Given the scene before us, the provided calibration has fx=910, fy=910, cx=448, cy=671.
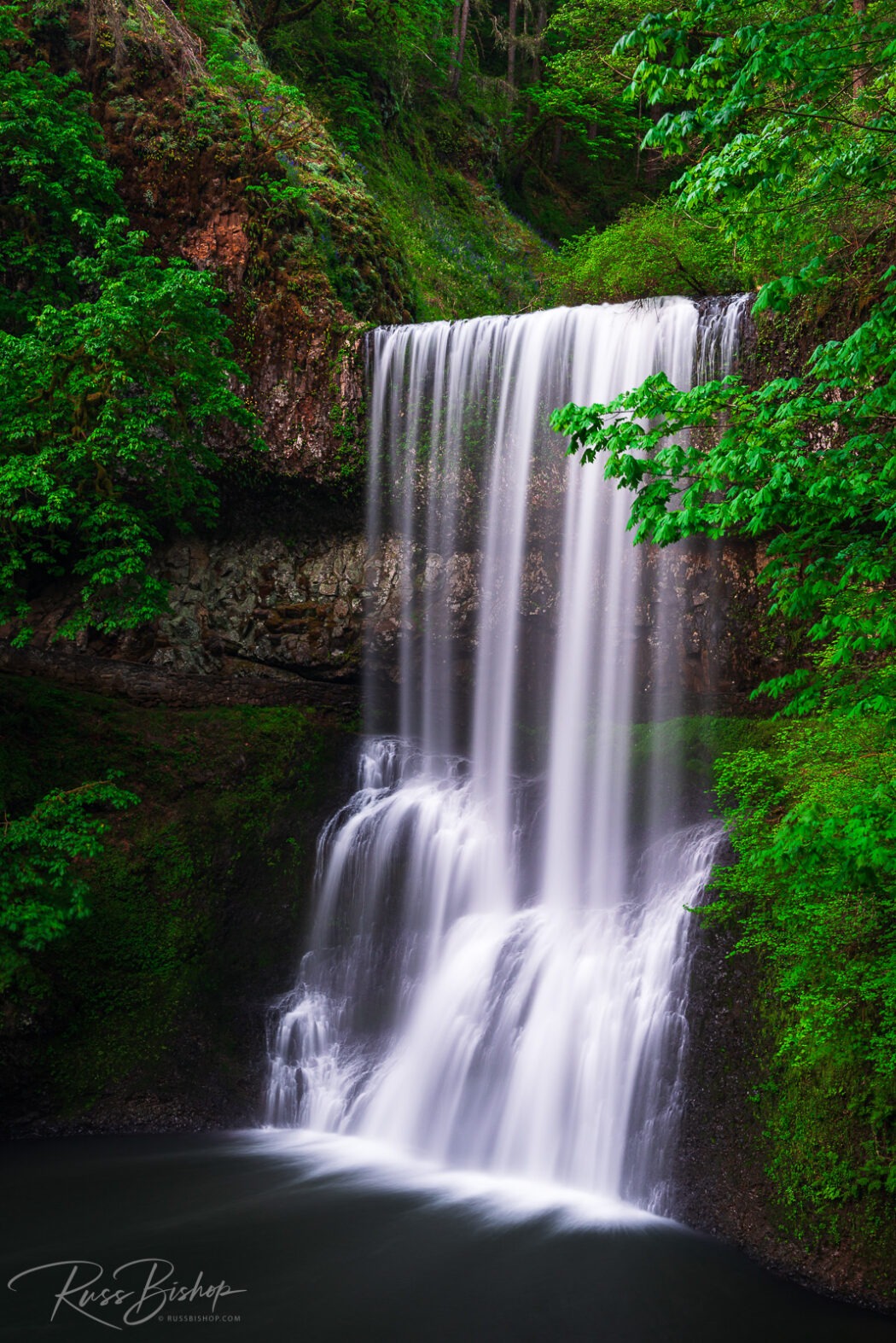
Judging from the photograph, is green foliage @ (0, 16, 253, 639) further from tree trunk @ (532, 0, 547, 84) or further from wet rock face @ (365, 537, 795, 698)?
tree trunk @ (532, 0, 547, 84)

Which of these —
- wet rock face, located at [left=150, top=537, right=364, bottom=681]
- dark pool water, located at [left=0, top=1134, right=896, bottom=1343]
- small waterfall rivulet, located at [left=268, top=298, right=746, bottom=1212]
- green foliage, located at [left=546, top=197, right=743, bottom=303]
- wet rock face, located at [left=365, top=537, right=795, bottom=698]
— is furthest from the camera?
green foliage, located at [left=546, top=197, right=743, bottom=303]

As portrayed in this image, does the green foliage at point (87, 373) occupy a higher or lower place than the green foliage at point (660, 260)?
lower

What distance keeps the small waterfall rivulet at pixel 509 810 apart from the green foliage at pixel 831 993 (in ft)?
2.75

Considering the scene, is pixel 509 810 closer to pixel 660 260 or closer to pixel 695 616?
pixel 695 616

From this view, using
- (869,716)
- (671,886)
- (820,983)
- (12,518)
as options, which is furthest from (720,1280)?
(12,518)

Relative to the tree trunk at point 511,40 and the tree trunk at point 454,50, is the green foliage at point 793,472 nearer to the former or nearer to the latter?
the tree trunk at point 454,50

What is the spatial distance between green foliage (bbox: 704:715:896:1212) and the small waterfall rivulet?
0.84 m

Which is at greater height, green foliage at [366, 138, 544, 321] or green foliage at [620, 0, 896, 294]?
green foliage at [366, 138, 544, 321]

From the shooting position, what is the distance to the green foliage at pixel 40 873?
7496 mm

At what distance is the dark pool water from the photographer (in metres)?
5.35

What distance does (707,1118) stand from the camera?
652 cm

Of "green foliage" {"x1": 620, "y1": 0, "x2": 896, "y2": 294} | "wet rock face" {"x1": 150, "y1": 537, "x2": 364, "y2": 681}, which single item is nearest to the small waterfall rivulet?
"wet rock face" {"x1": 150, "y1": 537, "x2": 364, "y2": 681}
